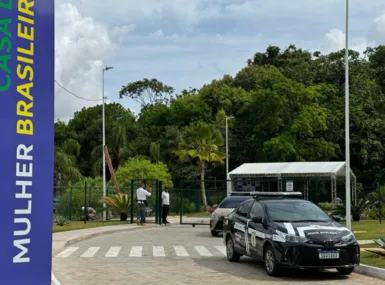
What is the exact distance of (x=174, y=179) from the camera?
196 feet

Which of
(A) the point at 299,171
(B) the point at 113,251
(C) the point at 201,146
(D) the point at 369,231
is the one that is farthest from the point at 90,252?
(C) the point at 201,146

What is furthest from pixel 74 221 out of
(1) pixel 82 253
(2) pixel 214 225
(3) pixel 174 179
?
(3) pixel 174 179

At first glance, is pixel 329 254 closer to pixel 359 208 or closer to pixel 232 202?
pixel 232 202

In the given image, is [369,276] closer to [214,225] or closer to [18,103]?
[18,103]

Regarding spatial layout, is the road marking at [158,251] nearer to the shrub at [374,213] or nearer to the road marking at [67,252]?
the road marking at [67,252]

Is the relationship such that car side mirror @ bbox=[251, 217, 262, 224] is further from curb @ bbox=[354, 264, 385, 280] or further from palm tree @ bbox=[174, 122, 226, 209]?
palm tree @ bbox=[174, 122, 226, 209]

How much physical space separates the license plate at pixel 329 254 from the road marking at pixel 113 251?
266 inches

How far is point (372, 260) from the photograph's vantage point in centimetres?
1418

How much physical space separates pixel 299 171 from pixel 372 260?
30623 mm

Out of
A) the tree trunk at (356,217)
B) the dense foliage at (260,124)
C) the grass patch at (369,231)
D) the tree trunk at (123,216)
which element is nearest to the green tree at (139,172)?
the dense foliage at (260,124)

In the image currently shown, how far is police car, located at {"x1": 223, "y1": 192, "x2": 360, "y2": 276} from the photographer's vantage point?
1222 centimetres

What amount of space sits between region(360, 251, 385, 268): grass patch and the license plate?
147 cm

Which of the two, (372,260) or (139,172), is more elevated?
(139,172)

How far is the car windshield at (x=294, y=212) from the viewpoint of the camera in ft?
44.1
